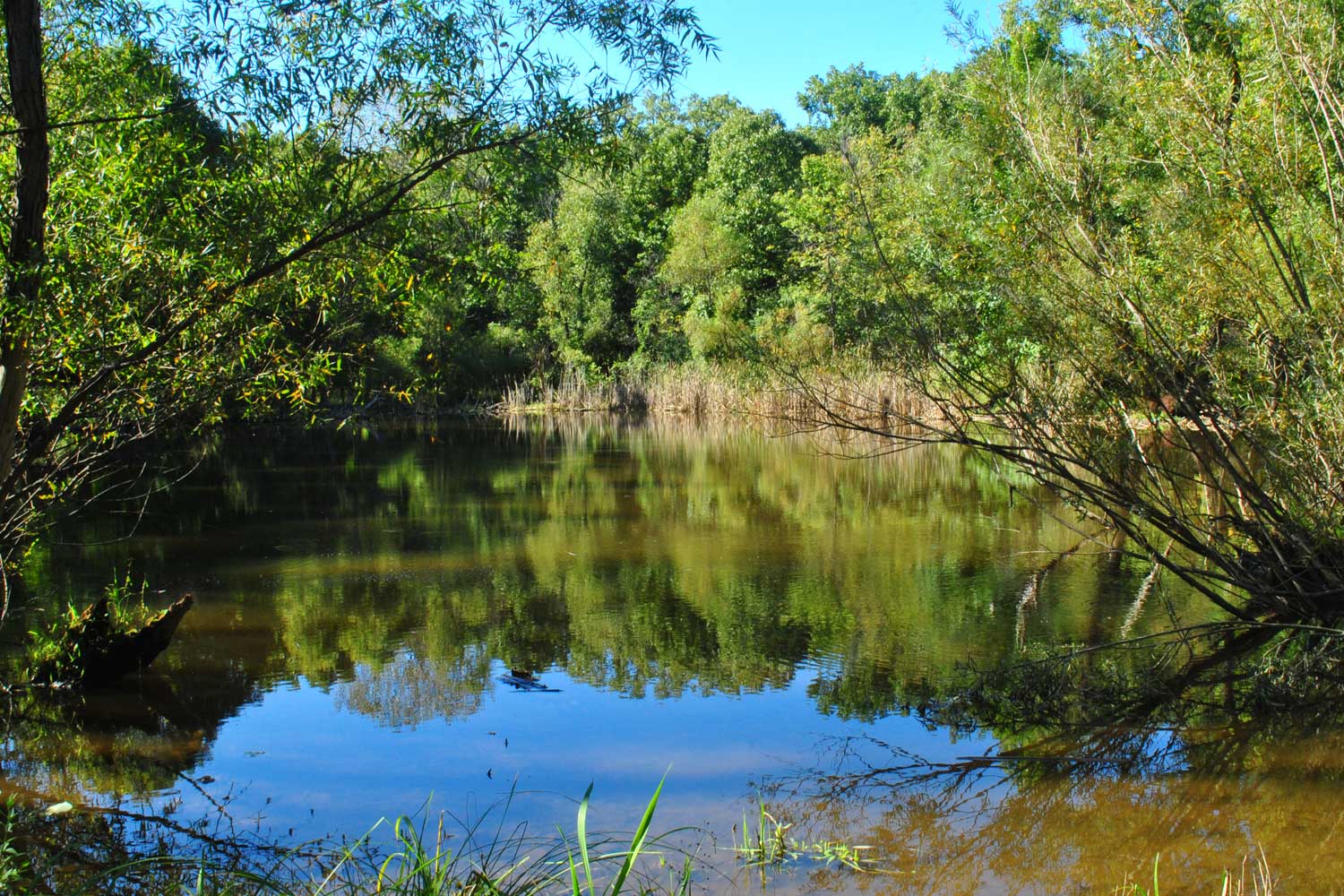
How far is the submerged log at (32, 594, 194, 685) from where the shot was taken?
6137 mm

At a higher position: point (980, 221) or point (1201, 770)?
point (980, 221)

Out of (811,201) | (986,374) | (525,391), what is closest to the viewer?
(986,374)

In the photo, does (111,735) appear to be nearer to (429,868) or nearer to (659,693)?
(429,868)

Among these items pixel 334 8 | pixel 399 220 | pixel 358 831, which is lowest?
pixel 358 831

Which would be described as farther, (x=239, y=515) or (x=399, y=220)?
(x=239, y=515)

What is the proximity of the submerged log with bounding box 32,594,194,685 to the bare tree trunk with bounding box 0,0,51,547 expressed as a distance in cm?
285

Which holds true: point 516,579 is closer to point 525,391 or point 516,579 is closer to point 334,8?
point 334,8

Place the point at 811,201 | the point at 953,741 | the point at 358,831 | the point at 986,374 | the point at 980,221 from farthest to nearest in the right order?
Answer: the point at 811,201
the point at 980,221
the point at 986,374
the point at 953,741
the point at 358,831

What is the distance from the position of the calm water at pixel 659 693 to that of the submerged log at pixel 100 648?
0.22 m

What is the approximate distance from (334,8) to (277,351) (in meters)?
1.95

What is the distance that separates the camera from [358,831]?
4.50 metres

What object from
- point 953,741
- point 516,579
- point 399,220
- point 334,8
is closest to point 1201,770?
point 953,741

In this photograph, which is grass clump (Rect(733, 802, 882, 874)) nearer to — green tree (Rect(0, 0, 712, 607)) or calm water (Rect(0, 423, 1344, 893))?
calm water (Rect(0, 423, 1344, 893))

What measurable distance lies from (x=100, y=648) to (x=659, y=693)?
314 cm
